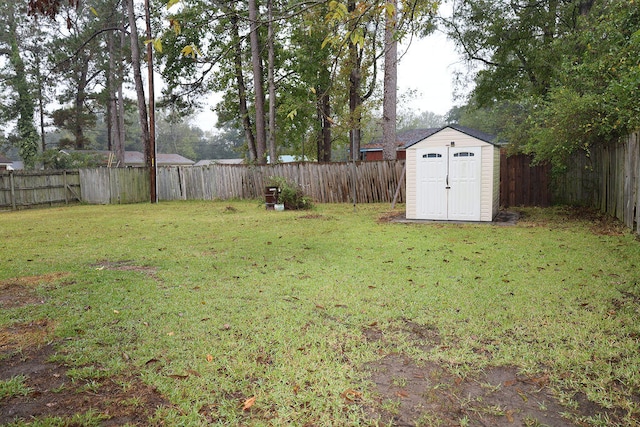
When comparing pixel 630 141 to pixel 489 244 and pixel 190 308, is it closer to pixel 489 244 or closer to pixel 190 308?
pixel 489 244

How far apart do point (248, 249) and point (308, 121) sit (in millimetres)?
19601

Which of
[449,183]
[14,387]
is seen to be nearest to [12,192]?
[449,183]

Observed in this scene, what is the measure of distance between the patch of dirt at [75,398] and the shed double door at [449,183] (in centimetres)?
850

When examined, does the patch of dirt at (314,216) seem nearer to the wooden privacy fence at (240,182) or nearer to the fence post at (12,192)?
the wooden privacy fence at (240,182)

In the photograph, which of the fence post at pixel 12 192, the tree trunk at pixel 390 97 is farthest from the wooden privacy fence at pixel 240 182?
the fence post at pixel 12 192

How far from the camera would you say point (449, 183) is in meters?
9.94

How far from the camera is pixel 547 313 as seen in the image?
3721mm

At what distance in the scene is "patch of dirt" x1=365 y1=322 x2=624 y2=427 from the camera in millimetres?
2234

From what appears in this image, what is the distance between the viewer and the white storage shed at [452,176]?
31.6 ft

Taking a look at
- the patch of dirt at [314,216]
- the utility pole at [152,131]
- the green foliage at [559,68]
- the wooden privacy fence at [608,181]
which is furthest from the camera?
the utility pole at [152,131]

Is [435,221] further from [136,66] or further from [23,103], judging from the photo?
[23,103]

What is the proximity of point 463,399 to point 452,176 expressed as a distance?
8053 millimetres

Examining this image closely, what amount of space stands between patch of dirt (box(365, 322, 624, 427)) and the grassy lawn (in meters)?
0.03

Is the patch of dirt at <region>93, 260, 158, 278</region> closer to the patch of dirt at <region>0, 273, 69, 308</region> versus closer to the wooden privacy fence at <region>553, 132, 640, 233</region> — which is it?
the patch of dirt at <region>0, 273, 69, 308</region>
